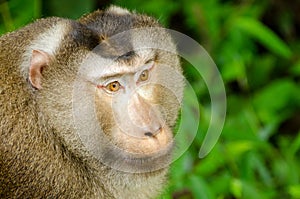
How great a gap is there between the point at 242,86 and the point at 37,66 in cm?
354

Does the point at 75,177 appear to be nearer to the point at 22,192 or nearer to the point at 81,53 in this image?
the point at 22,192

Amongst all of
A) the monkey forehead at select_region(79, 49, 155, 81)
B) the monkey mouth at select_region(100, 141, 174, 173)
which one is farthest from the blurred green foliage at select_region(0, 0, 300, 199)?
the monkey forehead at select_region(79, 49, 155, 81)

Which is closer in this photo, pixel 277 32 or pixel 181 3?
pixel 181 3

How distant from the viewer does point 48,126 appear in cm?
355

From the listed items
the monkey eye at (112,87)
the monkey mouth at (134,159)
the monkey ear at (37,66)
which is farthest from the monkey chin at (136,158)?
→ the monkey ear at (37,66)

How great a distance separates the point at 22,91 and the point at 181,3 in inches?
140

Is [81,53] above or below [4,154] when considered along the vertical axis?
above

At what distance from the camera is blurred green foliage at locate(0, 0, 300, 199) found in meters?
5.10

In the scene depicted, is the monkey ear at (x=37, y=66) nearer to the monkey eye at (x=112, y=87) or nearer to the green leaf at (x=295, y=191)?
the monkey eye at (x=112, y=87)

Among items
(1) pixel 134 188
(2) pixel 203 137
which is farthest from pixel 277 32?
(1) pixel 134 188

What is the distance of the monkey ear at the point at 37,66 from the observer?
11.6 ft

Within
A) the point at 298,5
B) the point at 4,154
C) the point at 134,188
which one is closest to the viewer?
the point at 4,154

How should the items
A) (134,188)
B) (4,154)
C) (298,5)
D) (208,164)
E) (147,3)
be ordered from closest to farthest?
1. (4,154)
2. (134,188)
3. (208,164)
4. (147,3)
5. (298,5)

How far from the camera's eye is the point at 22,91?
354cm
